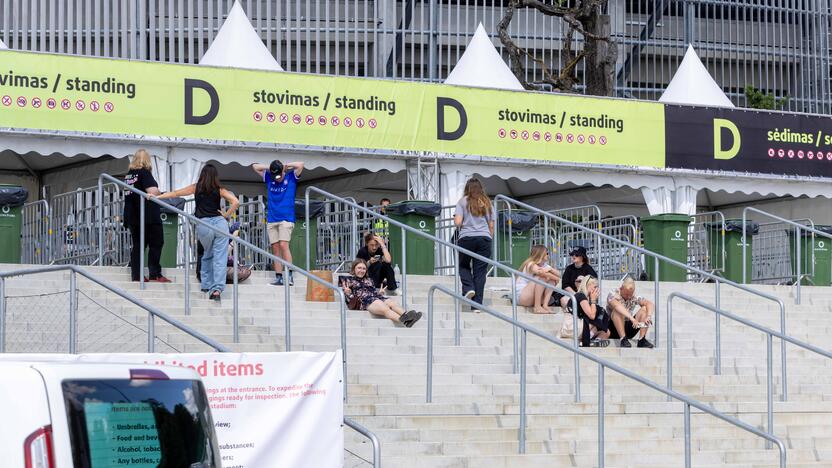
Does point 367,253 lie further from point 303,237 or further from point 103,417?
point 103,417

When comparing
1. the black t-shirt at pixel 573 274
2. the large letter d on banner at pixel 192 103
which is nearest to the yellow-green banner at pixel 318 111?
the large letter d on banner at pixel 192 103

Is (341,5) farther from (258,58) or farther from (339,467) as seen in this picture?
(339,467)

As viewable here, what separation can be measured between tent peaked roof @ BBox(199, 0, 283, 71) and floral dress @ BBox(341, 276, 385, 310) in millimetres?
8176

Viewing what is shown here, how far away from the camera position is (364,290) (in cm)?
1463

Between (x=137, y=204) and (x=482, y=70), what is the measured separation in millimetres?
9804

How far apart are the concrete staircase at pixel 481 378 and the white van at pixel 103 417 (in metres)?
3.71

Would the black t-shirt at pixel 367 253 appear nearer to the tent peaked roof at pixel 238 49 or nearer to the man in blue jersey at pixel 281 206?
the man in blue jersey at pixel 281 206

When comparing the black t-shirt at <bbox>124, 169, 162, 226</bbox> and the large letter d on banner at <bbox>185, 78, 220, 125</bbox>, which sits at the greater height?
the large letter d on banner at <bbox>185, 78, 220, 125</bbox>

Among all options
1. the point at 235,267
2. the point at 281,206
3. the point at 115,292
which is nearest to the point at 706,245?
the point at 281,206

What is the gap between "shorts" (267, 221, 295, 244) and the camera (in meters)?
15.6

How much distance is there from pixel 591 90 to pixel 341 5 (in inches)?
279

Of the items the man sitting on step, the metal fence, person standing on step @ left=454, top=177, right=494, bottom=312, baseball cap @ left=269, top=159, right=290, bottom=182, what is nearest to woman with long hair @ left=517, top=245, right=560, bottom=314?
person standing on step @ left=454, top=177, right=494, bottom=312

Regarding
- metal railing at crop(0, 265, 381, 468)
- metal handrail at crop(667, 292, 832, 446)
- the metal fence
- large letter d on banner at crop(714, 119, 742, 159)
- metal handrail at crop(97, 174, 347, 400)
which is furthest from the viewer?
the metal fence

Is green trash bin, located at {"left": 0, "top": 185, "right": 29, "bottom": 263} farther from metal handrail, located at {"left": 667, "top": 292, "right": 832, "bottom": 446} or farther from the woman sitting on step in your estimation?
A: metal handrail, located at {"left": 667, "top": 292, "right": 832, "bottom": 446}
